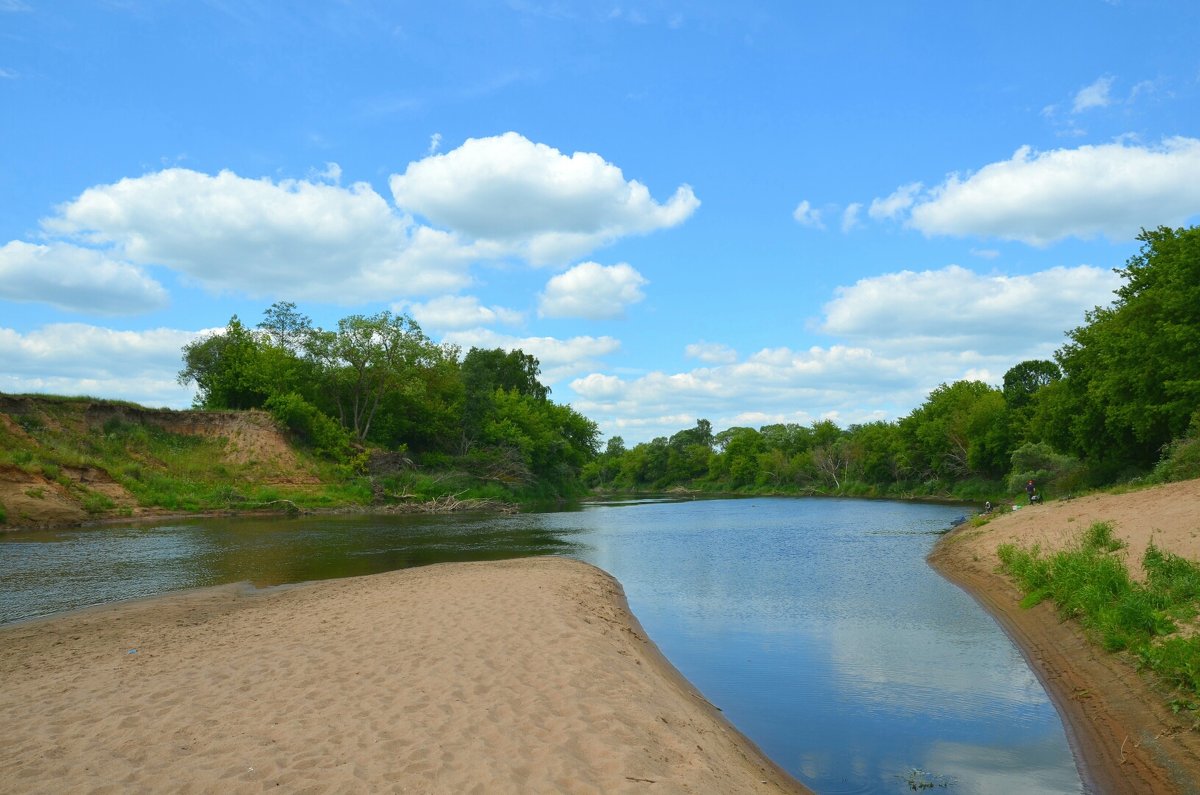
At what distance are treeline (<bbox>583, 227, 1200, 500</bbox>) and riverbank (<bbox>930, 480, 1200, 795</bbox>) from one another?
601 cm

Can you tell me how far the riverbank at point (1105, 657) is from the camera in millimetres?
8186

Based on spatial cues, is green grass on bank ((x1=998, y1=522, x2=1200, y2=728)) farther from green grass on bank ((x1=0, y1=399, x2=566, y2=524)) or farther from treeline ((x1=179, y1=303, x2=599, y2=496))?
treeline ((x1=179, y1=303, x2=599, y2=496))

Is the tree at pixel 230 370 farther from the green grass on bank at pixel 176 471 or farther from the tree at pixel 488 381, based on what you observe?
the tree at pixel 488 381

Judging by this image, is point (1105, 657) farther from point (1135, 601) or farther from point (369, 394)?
point (369, 394)

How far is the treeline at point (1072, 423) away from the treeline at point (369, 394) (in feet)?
148

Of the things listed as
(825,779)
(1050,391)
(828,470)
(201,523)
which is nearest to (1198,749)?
(825,779)

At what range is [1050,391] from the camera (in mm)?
46781

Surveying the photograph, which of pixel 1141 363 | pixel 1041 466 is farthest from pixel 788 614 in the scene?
pixel 1041 466

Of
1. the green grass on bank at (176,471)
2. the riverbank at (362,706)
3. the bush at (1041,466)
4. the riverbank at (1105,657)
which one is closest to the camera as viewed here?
the riverbank at (362,706)

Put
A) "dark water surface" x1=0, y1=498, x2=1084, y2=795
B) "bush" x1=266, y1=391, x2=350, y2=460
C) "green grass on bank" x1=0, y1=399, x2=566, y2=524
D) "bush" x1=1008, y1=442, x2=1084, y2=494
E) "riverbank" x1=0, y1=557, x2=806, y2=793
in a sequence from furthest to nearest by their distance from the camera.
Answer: "bush" x1=266, y1=391, x2=350, y2=460, "bush" x1=1008, y1=442, x2=1084, y2=494, "green grass on bank" x1=0, y1=399, x2=566, y2=524, "dark water surface" x1=0, y1=498, x2=1084, y2=795, "riverbank" x1=0, y1=557, x2=806, y2=793

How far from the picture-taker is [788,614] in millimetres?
17047

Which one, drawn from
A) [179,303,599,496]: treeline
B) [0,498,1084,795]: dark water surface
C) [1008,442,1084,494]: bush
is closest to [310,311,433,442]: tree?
[179,303,599,496]: treeline

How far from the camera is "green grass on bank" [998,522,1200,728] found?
30.6 ft

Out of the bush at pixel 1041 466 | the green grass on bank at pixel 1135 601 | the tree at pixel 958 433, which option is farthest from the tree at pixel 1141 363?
the tree at pixel 958 433
